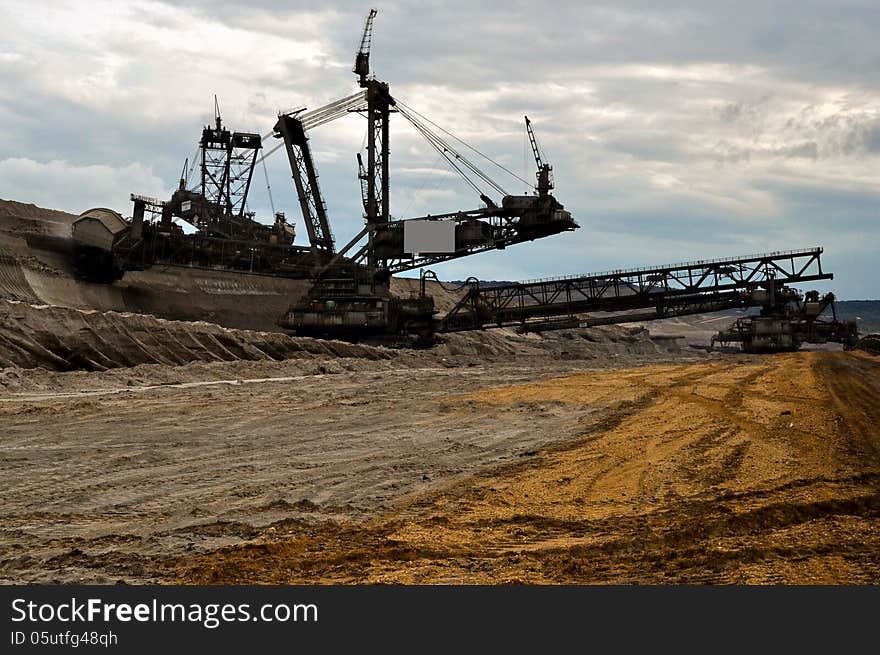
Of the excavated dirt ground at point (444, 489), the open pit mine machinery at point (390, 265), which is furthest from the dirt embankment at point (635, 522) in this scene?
the open pit mine machinery at point (390, 265)

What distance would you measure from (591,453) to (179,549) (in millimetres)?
→ 6567

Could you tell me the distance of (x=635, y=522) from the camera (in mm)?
7660

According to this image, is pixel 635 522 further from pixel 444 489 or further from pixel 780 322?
pixel 780 322

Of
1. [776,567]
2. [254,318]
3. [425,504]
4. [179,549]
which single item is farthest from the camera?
[254,318]

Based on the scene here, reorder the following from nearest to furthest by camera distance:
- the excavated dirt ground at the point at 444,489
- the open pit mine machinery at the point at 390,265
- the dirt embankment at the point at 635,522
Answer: the dirt embankment at the point at 635,522, the excavated dirt ground at the point at 444,489, the open pit mine machinery at the point at 390,265

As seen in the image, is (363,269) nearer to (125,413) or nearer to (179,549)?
(125,413)

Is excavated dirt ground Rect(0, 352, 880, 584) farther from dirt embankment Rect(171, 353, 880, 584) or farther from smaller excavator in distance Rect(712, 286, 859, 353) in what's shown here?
smaller excavator in distance Rect(712, 286, 859, 353)

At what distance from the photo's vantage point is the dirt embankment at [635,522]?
6086 millimetres

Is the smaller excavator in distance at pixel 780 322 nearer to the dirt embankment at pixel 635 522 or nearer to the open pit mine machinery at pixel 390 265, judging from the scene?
the open pit mine machinery at pixel 390 265

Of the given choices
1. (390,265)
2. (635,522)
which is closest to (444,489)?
(635,522)

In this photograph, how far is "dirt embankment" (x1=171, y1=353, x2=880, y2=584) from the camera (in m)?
6.09

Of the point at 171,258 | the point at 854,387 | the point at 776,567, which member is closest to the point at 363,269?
the point at 171,258

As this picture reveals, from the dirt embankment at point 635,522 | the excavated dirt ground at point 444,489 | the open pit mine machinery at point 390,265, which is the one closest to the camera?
the dirt embankment at point 635,522

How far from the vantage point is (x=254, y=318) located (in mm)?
52062
